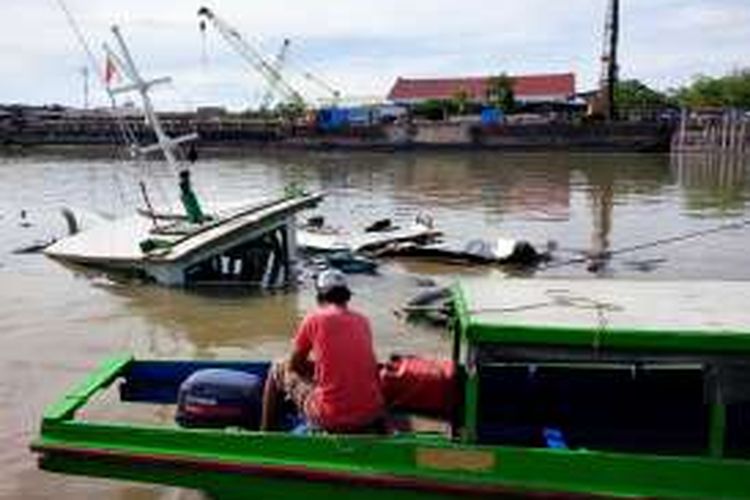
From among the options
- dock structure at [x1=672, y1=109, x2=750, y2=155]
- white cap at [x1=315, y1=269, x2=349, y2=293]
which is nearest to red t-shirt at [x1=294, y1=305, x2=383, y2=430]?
white cap at [x1=315, y1=269, x2=349, y2=293]

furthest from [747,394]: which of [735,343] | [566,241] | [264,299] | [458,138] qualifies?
[458,138]

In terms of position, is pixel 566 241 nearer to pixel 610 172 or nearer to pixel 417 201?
pixel 417 201

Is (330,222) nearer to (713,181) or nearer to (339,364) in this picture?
(713,181)

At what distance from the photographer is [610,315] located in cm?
823

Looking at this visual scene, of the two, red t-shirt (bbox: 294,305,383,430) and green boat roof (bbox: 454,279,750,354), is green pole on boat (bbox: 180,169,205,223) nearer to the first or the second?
green boat roof (bbox: 454,279,750,354)

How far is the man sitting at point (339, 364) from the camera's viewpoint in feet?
27.4

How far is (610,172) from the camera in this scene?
6153cm

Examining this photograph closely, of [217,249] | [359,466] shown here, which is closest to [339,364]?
[359,466]

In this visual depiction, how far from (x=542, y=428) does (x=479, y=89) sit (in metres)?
107

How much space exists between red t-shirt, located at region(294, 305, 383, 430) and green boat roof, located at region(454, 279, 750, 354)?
0.71 metres

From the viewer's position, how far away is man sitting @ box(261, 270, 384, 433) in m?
8.35

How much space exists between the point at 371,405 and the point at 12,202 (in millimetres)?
37514

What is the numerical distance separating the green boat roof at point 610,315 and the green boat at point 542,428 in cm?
1

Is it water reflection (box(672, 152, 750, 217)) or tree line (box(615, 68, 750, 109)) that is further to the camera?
tree line (box(615, 68, 750, 109))
